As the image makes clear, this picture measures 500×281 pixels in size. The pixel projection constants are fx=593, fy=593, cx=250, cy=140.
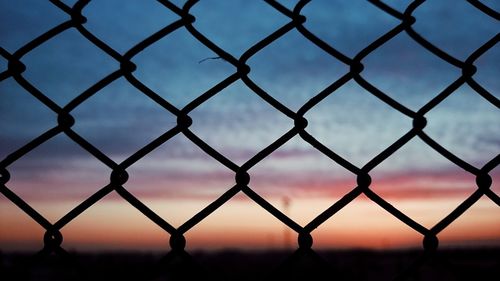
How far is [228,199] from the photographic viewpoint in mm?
1453

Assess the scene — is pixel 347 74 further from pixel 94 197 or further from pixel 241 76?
pixel 94 197

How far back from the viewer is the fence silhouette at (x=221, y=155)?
1401mm

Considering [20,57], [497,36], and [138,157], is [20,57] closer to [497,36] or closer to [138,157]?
[138,157]

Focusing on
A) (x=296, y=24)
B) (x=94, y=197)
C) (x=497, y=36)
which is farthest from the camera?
(x=497, y=36)

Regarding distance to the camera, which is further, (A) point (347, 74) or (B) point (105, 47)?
(A) point (347, 74)

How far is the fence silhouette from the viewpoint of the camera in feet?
4.60

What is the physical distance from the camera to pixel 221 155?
4.75ft

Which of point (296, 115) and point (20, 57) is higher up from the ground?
point (20, 57)

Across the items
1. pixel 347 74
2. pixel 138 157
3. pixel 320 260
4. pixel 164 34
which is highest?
pixel 164 34

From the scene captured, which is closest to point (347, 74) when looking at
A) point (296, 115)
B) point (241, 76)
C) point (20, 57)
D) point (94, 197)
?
point (296, 115)

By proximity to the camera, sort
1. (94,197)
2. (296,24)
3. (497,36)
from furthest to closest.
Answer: (497,36) < (296,24) < (94,197)

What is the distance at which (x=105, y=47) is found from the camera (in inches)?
56.9

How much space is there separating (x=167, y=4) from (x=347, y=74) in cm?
50

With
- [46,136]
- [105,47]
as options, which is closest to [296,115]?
[105,47]
